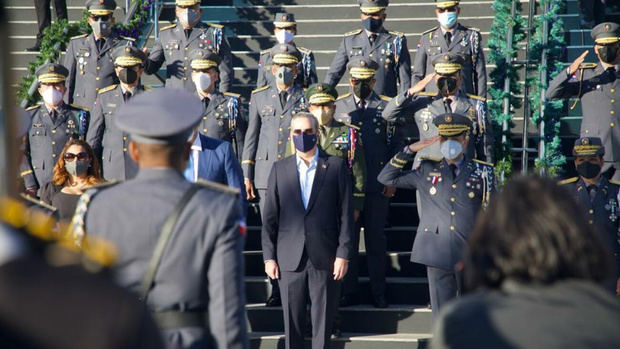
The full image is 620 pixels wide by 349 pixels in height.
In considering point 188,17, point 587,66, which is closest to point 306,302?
point 587,66

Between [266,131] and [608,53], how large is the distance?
3.52 meters

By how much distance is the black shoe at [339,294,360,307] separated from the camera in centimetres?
983

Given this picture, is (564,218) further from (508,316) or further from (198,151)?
(198,151)

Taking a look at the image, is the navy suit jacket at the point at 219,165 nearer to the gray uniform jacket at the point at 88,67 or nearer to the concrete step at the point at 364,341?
the concrete step at the point at 364,341

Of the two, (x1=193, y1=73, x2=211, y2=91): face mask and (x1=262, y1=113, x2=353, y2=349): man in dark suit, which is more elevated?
(x1=193, y1=73, x2=211, y2=91): face mask

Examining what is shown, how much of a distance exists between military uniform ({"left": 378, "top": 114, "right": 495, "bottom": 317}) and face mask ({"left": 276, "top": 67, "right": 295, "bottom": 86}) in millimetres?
2207

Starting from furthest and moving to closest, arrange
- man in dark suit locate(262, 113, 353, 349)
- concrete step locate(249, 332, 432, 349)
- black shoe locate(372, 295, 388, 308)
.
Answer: black shoe locate(372, 295, 388, 308) → concrete step locate(249, 332, 432, 349) → man in dark suit locate(262, 113, 353, 349)

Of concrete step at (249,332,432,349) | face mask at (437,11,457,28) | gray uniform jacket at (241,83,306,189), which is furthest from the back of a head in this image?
face mask at (437,11,457,28)

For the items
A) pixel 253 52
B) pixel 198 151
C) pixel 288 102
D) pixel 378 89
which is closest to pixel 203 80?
pixel 288 102

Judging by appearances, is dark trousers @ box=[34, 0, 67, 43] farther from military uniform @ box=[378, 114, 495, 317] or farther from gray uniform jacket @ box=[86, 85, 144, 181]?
military uniform @ box=[378, 114, 495, 317]

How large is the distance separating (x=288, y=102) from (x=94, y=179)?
257 centimetres

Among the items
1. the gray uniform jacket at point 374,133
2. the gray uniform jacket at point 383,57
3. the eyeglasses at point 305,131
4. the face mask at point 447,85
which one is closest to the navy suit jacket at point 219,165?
the eyeglasses at point 305,131

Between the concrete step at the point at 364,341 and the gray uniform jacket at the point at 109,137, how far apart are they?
7.00 ft

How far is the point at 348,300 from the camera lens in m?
9.89
